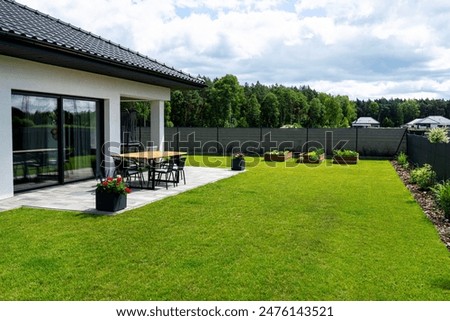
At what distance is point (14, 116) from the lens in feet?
29.6

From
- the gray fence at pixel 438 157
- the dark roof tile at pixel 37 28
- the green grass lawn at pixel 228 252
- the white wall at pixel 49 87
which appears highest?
the dark roof tile at pixel 37 28

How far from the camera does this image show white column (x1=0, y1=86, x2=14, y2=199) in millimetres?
8414

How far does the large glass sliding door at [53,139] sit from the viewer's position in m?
9.30

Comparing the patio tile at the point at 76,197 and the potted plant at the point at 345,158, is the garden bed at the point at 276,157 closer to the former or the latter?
the potted plant at the point at 345,158

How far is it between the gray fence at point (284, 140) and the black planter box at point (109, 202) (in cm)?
1452

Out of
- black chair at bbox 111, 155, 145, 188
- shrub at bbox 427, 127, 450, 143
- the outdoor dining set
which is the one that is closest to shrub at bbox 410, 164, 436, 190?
shrub at bbox 427, 127, 450, 143

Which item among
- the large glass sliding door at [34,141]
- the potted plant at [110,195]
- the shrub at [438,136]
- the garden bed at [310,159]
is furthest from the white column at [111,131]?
the shrub at [438,136]

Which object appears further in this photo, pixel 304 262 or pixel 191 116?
pixel 191 116

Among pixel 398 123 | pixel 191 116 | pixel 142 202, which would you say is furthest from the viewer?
pixel 398 123

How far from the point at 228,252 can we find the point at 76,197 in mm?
5036

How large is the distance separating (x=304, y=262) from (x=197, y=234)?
189 centimetres

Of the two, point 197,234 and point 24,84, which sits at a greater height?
point 24,84

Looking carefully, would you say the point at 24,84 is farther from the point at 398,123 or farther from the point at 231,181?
the point at 398,123
